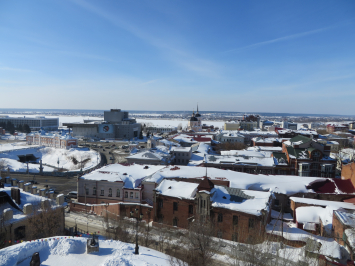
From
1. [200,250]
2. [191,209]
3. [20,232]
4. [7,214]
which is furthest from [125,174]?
[200,250]

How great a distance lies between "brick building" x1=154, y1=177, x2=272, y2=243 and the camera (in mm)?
25844

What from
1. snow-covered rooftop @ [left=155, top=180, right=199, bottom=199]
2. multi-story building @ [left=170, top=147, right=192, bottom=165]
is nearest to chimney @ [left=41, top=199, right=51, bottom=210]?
snow-covered rooftop @ [left=155, top=180, right=199, bottom=199]

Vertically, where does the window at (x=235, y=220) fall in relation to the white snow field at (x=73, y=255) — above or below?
below

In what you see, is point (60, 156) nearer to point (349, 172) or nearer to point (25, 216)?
point (25, 216)

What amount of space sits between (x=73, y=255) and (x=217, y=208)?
16.4 meters

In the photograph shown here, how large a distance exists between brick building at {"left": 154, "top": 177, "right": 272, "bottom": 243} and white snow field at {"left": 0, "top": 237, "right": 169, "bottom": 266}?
39.3ft

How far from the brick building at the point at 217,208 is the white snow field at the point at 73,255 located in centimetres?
1199

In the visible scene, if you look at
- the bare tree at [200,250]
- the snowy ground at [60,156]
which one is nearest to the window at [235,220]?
the bare tree at [200,250]

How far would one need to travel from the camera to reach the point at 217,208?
1072 inches

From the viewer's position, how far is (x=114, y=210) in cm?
3378

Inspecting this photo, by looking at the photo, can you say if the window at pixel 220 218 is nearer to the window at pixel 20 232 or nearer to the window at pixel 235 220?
the window at pixel 235 220

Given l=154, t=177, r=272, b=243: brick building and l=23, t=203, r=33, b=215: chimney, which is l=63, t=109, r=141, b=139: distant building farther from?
l=23, t=203, r=33, b=215: chimney

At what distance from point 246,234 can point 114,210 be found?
17.9 meters

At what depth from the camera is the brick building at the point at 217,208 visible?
1017 inches
